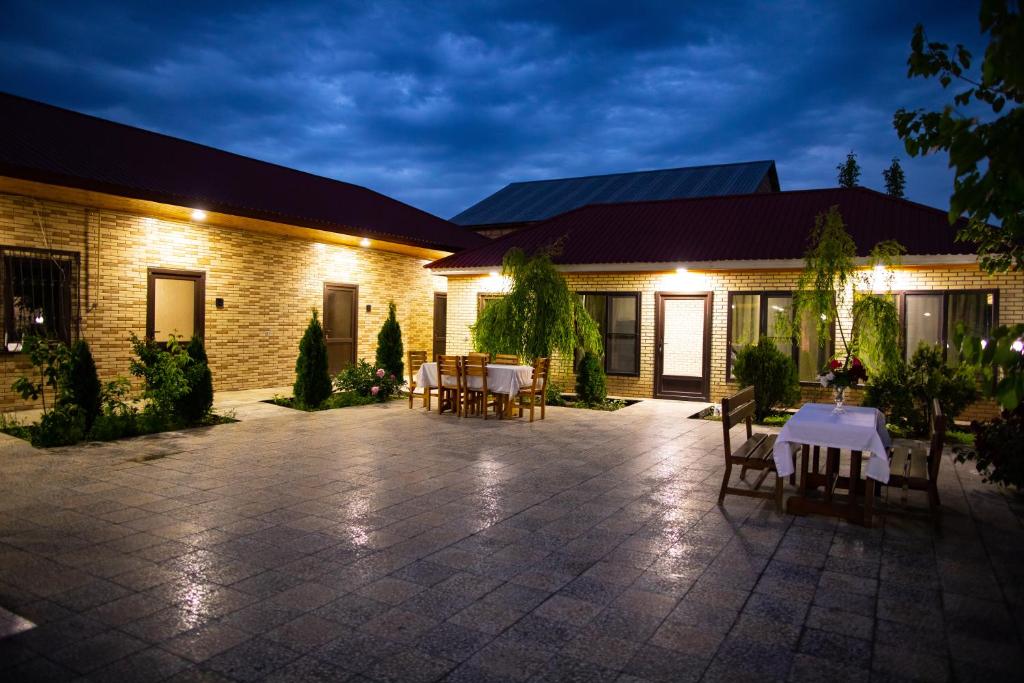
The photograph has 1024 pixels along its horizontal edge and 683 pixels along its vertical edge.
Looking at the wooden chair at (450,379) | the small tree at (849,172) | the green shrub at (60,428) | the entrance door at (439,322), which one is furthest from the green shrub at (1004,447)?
the small tree at (849,172)

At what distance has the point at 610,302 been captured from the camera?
15.9 meters

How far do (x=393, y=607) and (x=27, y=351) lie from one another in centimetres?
792

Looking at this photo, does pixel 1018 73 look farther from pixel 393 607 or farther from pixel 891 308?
pixel 891 308

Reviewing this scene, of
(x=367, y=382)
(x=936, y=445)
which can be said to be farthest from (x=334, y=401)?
(x=936, y=445)

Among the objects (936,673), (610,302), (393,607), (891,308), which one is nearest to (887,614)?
(936,673)

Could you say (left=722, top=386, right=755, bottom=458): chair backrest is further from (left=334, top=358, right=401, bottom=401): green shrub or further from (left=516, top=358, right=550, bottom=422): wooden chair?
(left=334, top=358, right=401, bottom=401): green shrub

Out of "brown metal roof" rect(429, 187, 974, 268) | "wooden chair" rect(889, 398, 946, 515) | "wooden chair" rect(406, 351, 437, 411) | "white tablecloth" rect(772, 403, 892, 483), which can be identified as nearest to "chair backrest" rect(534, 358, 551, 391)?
"wooden chair" rect(406, 351, 437, 411)

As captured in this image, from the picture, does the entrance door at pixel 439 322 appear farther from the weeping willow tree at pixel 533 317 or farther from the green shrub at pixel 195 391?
the green shrub at pixel 195 391

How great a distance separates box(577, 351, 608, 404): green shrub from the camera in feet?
46.5

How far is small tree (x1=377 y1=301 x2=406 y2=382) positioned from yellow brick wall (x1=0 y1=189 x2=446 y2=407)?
101 inches

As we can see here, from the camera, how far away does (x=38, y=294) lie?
465 inches

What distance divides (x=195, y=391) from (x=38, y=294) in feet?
12.2

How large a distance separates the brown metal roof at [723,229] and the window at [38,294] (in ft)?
26.3

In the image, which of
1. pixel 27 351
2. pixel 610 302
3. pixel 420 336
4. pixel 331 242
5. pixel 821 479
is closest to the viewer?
pixel 821 479
